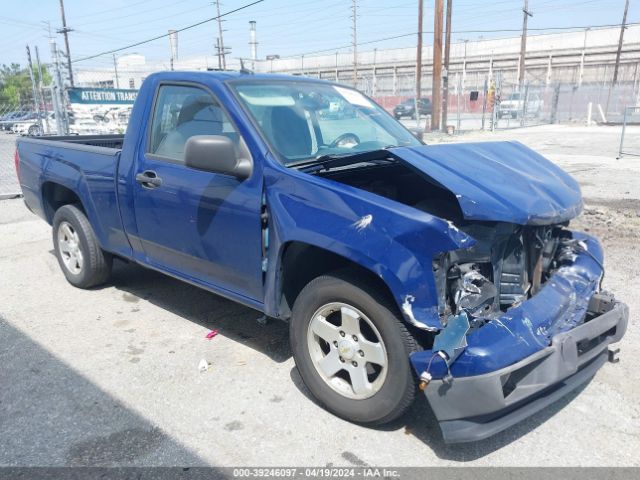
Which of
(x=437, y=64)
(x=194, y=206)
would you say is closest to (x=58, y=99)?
(x=194, y=206)

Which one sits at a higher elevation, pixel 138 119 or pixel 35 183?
pixel 138 119

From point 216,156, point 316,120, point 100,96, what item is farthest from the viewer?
point 100,96

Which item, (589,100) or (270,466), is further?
(589,100)

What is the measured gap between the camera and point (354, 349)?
2.93 m

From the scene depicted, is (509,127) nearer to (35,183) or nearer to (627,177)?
(627,177)

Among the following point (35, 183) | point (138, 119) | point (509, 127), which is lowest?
point (509, 127)

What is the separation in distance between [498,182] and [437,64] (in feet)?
70.4

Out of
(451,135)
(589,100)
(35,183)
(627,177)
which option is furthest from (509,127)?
(35,183)

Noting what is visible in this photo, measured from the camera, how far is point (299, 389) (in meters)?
3.43

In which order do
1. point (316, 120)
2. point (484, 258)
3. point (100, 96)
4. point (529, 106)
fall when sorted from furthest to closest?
point (529, 106) < point (100, 96) < point (316, 120) < point (484, 258)

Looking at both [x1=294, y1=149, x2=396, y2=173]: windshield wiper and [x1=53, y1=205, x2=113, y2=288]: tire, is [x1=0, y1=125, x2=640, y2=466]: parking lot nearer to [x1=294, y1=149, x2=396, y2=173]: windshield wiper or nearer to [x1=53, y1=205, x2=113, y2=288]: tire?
[x1=53, y1=205, x2=113, y2=288]: tire

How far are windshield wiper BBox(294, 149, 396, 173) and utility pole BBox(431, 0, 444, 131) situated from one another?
21.0m

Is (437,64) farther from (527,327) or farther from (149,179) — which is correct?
(527,327)

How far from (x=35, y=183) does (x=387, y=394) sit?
441cm
